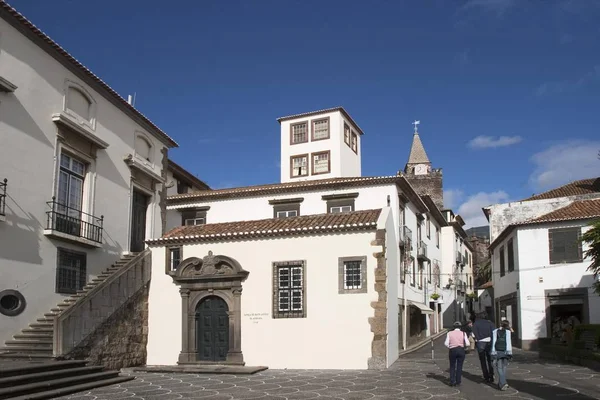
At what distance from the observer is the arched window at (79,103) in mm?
19016

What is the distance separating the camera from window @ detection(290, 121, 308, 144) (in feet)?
119

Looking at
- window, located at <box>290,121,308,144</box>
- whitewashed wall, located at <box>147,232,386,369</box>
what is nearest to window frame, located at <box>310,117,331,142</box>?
window, located at <box>290,121,308,144</box>

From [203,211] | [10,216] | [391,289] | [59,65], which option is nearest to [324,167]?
[203,211]

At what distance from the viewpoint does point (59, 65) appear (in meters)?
18.4

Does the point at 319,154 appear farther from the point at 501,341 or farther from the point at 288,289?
the point at 501,341

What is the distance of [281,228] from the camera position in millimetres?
19484

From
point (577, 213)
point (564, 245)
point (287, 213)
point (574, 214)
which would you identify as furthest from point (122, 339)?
point (577, 213)

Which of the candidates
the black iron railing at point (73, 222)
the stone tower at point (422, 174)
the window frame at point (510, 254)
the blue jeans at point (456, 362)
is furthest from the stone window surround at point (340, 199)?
the stone tower at point (422, 174)

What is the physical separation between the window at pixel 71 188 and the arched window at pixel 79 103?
5.15 ft

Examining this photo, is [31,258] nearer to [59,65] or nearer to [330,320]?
[59,65]

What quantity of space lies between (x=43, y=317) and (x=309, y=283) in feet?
25.7

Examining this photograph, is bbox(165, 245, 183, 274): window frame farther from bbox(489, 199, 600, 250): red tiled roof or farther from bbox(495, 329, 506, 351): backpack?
bbox(489, 199, 600, 250): red tiled roof

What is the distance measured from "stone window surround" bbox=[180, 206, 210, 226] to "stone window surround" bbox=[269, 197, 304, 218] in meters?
3.56

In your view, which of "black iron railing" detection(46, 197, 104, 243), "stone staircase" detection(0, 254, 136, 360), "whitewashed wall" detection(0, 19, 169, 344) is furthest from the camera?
"black iron railing" detection(46, 197, 104, 243)
